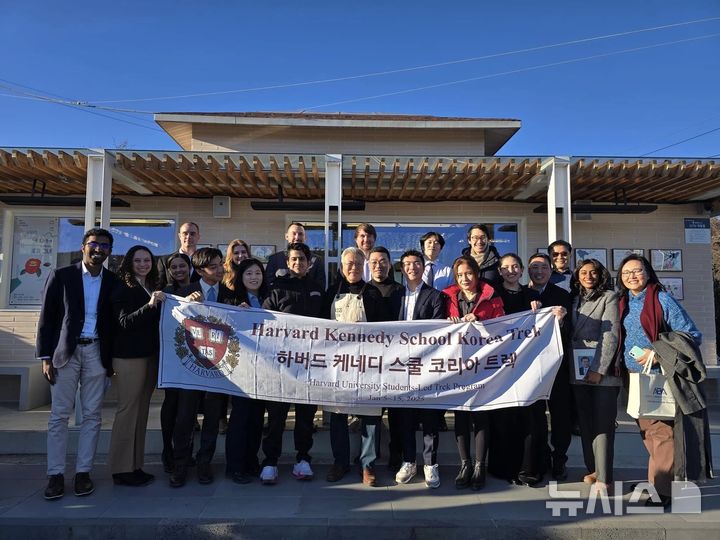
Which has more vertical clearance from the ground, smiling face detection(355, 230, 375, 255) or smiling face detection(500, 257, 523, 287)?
smiling face detection(355, 230, 375, 255)

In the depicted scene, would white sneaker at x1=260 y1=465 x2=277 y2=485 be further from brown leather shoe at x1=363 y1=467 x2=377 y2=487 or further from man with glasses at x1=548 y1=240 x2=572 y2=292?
man with glasses at x1=548 y1=240 x2=572 y2=292

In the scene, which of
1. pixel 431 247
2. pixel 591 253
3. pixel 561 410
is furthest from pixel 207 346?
pixel 591 253

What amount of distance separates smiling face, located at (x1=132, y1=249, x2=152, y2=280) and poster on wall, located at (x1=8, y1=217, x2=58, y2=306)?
190 inches

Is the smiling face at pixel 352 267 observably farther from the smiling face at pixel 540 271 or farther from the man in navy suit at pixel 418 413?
the smiling face at pixel 540 271

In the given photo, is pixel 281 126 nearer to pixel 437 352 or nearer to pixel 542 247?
pixel 542 247

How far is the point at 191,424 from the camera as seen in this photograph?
4.11 metres

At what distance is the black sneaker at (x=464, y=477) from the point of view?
13.4 ft

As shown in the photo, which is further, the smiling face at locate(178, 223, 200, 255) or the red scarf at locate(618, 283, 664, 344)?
the smiling face at locate(178, 223, 200, 255)

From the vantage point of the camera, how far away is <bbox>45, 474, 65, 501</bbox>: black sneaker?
3799 millimetres

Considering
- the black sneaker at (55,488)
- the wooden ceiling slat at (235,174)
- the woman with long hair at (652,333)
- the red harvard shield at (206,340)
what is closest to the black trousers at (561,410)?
the woman with long hair at (652,333)

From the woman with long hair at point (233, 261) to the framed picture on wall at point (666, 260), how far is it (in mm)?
6921

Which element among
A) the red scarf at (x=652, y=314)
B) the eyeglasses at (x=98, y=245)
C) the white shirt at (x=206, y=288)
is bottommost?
the red scarf at (x=652, y=314)

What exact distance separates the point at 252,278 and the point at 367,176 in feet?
9.40

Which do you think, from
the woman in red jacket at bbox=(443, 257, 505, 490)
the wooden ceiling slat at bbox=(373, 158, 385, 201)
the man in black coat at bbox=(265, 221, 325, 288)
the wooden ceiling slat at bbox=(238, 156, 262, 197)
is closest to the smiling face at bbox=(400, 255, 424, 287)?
the woman in red jacket at bbox=(443, 257, 505, 490)
